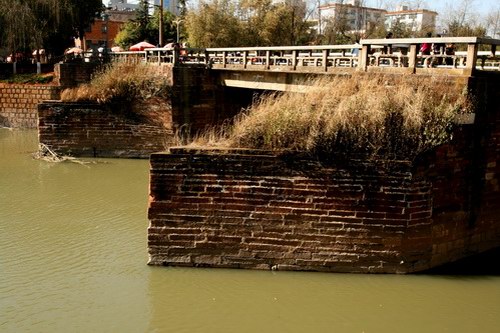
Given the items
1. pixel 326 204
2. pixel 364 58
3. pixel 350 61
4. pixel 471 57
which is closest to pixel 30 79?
pixel 350 61

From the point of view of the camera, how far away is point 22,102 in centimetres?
2889

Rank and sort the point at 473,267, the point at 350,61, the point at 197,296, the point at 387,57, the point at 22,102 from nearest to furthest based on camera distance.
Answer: the point at 197,296 < the point at 473,267 < the point at 387,57 < the point at 350,61 < the point at 22,102

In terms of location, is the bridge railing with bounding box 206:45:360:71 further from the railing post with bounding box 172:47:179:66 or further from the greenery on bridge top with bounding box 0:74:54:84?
the greenery on bridge top with bounding box 0:74:54:84

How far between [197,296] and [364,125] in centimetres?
382

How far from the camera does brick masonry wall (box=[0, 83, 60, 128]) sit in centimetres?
2859

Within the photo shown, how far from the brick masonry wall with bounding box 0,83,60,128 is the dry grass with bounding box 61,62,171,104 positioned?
9890mm

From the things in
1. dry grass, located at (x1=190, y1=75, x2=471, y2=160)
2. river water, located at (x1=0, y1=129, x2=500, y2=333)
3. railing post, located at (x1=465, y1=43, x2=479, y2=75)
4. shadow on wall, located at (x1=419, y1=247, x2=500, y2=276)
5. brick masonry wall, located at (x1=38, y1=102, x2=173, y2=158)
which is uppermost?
railing post, located at (x1=465, y1=43, x2=479, y2=75)

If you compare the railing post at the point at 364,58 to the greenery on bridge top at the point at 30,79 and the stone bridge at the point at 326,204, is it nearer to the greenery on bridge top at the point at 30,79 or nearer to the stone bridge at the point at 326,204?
the stone bridge at the point at 326,204

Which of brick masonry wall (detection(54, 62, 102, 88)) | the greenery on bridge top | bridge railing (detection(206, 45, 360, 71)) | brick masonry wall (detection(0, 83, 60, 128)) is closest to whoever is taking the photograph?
bridge railing (detection(206, 45, 360, 71))

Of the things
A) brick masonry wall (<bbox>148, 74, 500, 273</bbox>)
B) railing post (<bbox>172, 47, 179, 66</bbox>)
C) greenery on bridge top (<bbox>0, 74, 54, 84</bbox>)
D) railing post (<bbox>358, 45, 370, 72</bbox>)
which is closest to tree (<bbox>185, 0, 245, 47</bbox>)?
greenery on bridge top (<bbox>0, 74, 54, 84</bbox>)

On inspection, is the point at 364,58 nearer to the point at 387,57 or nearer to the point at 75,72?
the point at 387,57

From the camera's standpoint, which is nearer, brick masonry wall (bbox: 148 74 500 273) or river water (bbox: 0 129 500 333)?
river water (bbox: 0 129 500 333)

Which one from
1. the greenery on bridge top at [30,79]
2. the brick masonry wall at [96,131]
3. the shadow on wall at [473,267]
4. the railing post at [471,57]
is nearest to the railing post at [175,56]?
the brick masonry wall at [96,131]

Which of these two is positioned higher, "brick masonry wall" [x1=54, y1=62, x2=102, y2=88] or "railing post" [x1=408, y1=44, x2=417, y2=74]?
"railing post" [x1=408, y1=44, x2=417, y2=74]
